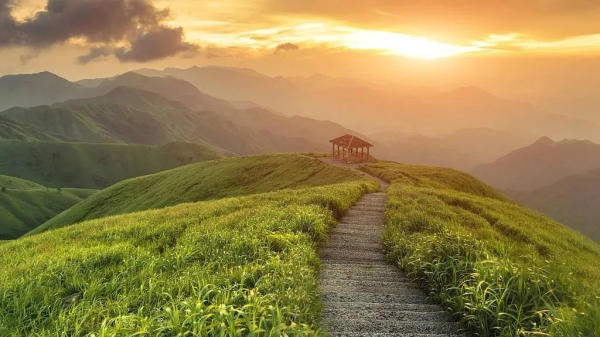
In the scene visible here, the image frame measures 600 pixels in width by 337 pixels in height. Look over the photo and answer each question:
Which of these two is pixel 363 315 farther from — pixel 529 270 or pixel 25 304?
pixel 25 304

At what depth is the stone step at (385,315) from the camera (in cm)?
814

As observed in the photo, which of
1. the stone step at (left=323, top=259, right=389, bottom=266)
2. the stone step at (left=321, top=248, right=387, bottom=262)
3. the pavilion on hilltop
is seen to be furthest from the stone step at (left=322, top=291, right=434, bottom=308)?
the pavilion on hilltop

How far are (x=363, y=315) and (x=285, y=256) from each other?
3.37 m

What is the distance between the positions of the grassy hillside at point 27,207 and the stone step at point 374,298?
13742 cm

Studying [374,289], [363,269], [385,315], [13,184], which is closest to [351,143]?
[363,269]

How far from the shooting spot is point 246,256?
1108cm

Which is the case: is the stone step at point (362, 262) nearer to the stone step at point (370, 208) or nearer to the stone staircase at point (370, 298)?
the stone staircase at point (370, 298)

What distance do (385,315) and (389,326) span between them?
549 mm

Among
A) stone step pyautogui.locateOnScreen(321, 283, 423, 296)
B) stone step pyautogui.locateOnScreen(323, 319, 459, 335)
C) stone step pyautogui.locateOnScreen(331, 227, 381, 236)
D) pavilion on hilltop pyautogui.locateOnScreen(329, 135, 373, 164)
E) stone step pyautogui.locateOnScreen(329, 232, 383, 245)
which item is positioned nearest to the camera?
stone step pyautogui.locateOnScreen(323, 319, 459, 335)

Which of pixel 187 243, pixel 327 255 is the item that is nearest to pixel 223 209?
pixel 187 243

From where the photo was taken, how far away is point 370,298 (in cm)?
954

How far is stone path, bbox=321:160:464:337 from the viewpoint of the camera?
774cm

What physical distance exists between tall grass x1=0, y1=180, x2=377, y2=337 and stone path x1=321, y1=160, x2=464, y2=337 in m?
0.57

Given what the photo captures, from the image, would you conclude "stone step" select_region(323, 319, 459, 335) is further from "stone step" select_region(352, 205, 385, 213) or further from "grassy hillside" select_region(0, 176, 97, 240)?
"grassy hillside" select_region(0, 176, 97, 240)
